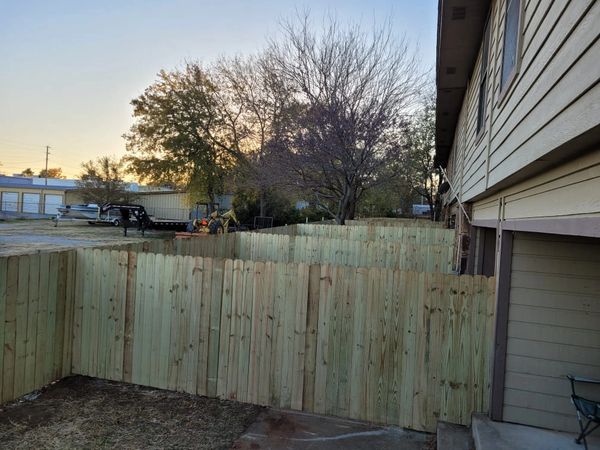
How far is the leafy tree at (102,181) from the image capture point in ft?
101

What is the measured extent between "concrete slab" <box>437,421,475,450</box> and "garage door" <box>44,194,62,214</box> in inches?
1584

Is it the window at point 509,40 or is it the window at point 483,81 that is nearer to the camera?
the window at point 509,40

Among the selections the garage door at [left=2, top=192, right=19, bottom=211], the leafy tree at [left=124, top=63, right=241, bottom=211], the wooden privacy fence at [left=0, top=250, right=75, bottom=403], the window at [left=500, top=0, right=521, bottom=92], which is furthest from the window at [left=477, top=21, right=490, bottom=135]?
the garage door at [left=2, top=192, right=19, bottom=211]

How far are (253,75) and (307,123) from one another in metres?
10.4

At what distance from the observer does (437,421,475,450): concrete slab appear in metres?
3.25

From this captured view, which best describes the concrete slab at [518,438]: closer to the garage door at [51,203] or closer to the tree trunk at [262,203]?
the tree trunk at [262,203]

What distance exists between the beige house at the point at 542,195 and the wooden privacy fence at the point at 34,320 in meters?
4.17

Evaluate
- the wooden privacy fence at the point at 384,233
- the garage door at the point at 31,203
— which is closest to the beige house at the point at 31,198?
the garage door at the point at 31,203

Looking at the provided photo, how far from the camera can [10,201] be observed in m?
37.8

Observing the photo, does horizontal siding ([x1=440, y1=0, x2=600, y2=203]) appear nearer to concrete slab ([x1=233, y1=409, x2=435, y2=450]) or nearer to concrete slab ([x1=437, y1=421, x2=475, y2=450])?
concrete slab ([x1=437, y1=421, x2=475, y2=450])

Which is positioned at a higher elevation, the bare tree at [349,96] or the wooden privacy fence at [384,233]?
the bare tree at [349,96]

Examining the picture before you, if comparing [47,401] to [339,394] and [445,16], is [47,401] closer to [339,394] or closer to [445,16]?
[339,394]

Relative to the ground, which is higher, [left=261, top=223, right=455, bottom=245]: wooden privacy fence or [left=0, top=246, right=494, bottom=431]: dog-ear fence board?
[left=261, top=223, right=455, bottom=245]: wooden privacy fence

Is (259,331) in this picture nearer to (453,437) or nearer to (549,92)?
(453,437)
